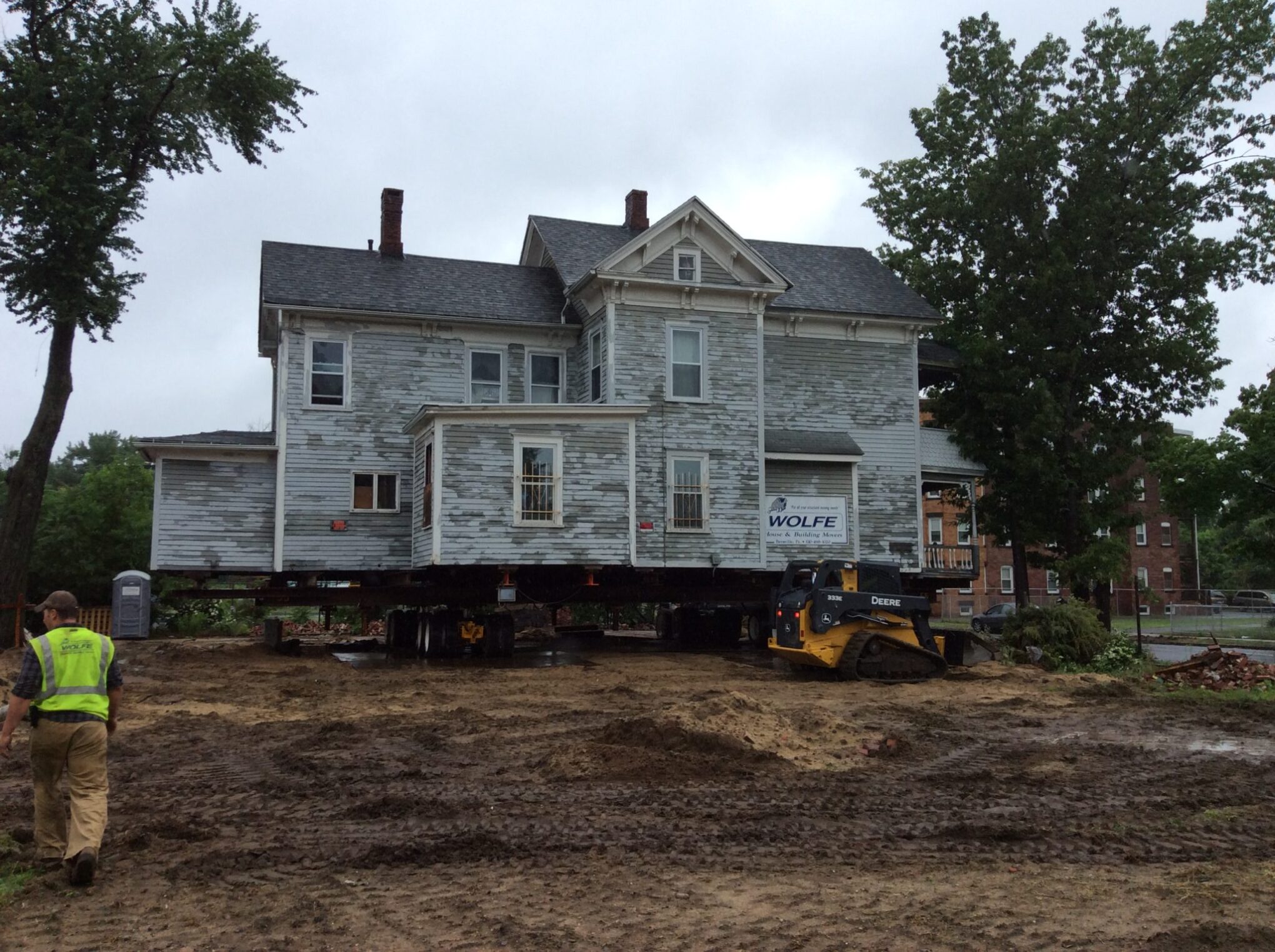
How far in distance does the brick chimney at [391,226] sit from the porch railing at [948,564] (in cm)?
1572

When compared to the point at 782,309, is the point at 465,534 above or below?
below

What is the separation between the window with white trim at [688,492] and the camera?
26.2m

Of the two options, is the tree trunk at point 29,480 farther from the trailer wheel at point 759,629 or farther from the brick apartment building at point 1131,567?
the brick apartment building at point 1131,567

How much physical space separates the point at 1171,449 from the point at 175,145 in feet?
93.7

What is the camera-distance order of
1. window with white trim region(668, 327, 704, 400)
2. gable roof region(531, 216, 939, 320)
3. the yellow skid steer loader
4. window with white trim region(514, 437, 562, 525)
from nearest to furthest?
the yellow skid steer loader, window with white trim region(514, 437, 562, 525), window with white trim region(668, 327, 704, 400), gable roof region(531, 216, 939, 320)

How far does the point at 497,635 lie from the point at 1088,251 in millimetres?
18199

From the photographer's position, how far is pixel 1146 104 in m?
30.0

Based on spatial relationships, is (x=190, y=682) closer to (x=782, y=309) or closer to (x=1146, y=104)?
(x=782, y=309)

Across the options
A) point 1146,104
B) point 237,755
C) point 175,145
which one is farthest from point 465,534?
point 1146,104

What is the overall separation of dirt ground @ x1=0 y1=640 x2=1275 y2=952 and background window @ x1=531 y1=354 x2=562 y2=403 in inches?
503

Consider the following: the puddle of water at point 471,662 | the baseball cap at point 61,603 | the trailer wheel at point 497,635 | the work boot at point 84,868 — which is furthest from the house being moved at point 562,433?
the work boot at point 84,868

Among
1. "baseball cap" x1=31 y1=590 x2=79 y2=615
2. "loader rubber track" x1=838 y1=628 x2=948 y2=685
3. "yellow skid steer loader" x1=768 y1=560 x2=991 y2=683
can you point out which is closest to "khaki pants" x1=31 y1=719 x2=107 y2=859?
"baseball cap" x1=31 y1=590 x2=79 y2=615

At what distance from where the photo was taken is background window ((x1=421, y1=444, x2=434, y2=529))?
24.7 m

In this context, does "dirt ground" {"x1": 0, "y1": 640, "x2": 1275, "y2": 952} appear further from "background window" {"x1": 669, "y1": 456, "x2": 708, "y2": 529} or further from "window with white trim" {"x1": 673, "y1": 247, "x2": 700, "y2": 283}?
"window with white trim" {"x1": 673, "y1": 247, "x2": 700, "y2": 283}
